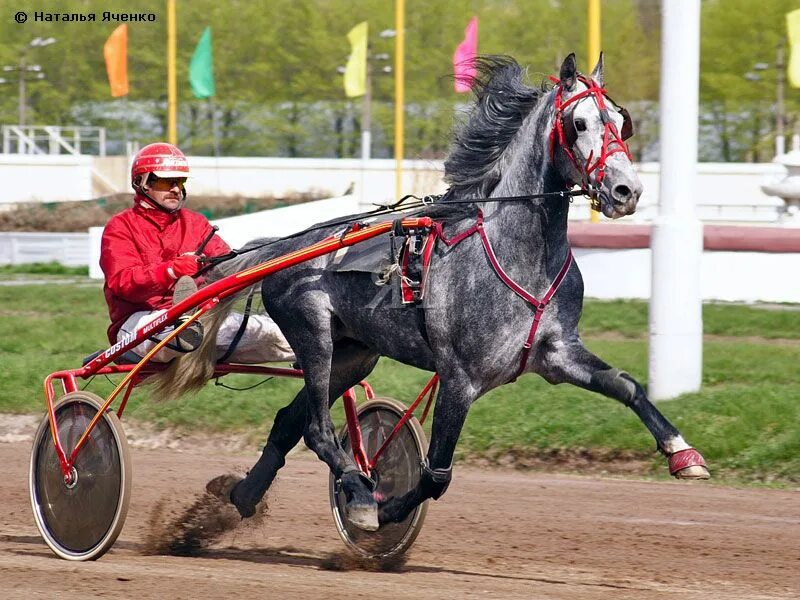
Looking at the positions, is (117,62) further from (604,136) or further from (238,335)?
(604,136)

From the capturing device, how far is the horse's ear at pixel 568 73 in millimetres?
4715

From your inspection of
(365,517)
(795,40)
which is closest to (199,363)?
(365,517)

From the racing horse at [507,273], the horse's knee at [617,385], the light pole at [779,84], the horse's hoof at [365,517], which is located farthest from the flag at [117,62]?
the horse's knee at [617,385]

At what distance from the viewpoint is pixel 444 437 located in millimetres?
4902

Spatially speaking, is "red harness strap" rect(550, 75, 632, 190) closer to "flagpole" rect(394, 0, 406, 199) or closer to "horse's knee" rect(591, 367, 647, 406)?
"horse's knee" rect(591, 367, 647, 406)

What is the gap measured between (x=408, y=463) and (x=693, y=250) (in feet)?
10.6

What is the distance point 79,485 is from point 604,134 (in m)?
2.64

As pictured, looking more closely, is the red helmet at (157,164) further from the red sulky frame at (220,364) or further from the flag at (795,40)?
the flag at (795,40)

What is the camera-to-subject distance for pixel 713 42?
103 feet

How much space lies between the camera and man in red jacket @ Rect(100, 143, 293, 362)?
5.65m

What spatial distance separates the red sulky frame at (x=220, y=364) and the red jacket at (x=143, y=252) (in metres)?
0.18

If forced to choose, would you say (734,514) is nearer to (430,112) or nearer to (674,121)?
(674,121)

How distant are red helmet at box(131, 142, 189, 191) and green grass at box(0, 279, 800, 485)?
1261mm

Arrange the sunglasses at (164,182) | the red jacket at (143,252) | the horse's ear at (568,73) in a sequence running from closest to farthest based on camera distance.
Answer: the horse's ear at (568,73), the red jacket at (143,252), the sunglasses at (164,182)
